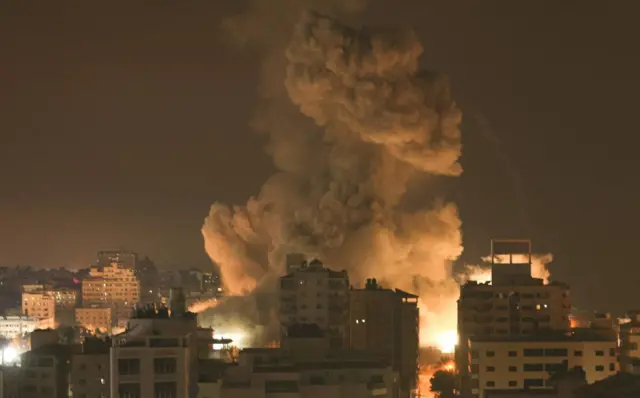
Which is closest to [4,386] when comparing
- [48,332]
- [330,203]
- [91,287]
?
[48,332]

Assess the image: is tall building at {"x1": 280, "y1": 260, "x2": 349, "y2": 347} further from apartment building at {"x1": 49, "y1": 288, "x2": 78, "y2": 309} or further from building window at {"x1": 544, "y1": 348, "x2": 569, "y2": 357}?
apartment building at {"x1": 49, "y1": 288, "x2": 78, "y2": 309}


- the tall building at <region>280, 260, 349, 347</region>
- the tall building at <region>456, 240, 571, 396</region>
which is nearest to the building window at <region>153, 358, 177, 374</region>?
the tall building at <region>280, 260, 349, 347</region>

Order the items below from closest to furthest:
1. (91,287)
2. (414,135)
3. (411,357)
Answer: (411,357) < (414,135) < (91,287)

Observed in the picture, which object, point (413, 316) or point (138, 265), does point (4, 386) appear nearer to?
point (413, 316)

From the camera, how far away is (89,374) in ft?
99.6

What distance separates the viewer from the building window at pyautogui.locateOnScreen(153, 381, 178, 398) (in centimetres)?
2667

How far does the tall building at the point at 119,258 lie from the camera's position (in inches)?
2940

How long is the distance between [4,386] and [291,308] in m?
9.02

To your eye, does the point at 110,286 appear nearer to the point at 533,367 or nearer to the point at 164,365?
the point at 533,367

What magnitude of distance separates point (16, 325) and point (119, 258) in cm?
1633

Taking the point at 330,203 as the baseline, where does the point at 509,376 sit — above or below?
below

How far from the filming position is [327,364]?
29.9 metres

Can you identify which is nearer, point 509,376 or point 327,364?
point 327,364

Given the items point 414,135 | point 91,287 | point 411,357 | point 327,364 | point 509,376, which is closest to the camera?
point 327,364
